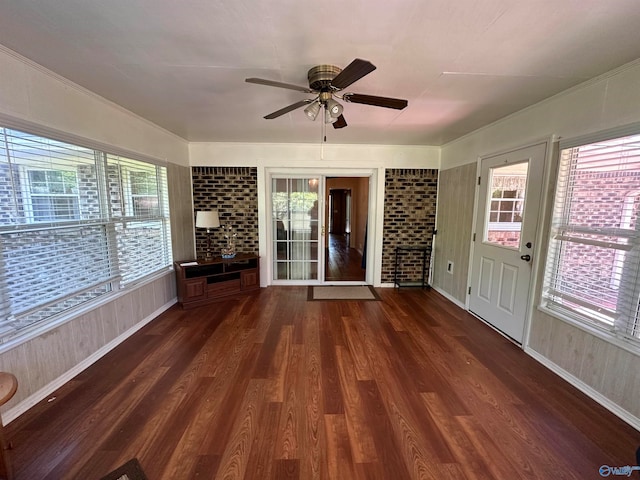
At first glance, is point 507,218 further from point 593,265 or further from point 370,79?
point 370,79

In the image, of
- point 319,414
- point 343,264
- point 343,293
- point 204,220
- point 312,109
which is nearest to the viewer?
point 319,414

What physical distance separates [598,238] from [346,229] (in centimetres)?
913

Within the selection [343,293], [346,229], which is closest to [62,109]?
[343,293]

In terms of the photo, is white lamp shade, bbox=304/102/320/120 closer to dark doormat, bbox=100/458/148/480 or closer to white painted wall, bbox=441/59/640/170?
white painted wall, bbox=441/59/640/170

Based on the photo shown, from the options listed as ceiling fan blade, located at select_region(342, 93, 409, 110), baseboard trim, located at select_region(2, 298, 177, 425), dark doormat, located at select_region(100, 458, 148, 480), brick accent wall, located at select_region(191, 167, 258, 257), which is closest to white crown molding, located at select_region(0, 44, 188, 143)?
brick accent wall, located at select_region(191, 167, 258, 257)

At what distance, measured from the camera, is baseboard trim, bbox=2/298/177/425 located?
1.80 meters

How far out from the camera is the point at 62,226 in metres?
2.15

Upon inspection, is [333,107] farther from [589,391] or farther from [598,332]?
[589,391]

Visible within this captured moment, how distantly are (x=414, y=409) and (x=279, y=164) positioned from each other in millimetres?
3681

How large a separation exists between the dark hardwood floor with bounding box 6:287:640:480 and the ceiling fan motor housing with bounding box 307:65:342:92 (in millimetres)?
2237

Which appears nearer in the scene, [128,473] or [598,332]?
[128,473]

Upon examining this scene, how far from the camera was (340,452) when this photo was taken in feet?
5.18

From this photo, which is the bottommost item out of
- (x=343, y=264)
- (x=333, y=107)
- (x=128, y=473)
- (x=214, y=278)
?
(x=128, y=473)

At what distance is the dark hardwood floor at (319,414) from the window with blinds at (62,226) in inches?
26.8
